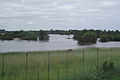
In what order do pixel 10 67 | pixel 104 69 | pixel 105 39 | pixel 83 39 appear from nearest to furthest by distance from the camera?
pixel 104 69 < pixel 10 67 < pixel 83 39 < pixel 105 39

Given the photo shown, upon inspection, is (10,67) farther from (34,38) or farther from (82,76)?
(34,38)

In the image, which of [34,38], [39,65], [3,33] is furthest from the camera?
[3,33]

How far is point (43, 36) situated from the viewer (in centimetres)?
12338

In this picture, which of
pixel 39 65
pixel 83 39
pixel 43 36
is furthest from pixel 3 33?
pixel 39 65

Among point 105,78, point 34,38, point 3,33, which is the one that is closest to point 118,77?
point 105,78

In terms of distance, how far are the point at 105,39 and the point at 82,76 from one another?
101570 millimetres

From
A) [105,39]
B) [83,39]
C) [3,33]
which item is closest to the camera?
[83,39]

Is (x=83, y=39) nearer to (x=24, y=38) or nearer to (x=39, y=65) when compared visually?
(x=24, y=38)

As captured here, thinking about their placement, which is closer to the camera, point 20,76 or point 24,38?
point 20,76

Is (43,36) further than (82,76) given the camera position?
Yes

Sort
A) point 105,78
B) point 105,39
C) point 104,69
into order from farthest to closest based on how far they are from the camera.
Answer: point 105,39 → point 104,69 → point 105,78

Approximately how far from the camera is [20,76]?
42.8ft

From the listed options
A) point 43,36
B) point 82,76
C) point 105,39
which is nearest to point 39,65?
point 82,76

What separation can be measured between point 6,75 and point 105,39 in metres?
102
